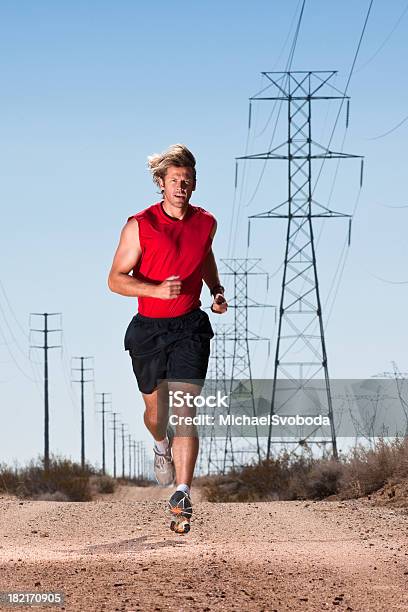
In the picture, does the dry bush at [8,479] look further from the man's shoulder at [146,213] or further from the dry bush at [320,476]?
the man's shoulder at [146,213]

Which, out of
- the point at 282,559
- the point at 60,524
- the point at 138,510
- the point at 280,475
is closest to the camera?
the point at 282,559

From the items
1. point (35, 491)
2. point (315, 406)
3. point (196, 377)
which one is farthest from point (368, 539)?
point (35, 491)

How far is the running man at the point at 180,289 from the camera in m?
9.43

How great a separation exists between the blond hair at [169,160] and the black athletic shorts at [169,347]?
1.00 meters

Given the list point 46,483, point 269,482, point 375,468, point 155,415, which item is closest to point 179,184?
point 155,415

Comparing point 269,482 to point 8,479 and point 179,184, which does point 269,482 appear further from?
point 179,184

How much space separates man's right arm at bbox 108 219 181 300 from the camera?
30.2ft

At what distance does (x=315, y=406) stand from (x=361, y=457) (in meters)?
8.45

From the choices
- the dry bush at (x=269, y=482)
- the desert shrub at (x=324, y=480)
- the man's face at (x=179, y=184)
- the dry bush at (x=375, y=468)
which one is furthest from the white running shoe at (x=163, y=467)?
the dry bush at (x=269, y=482)

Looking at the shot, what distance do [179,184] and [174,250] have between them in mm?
456

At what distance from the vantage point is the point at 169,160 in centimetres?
946

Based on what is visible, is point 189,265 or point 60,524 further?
point 60,524

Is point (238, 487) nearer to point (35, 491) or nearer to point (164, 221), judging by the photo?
point (35, 491)

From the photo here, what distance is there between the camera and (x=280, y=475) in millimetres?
33156
